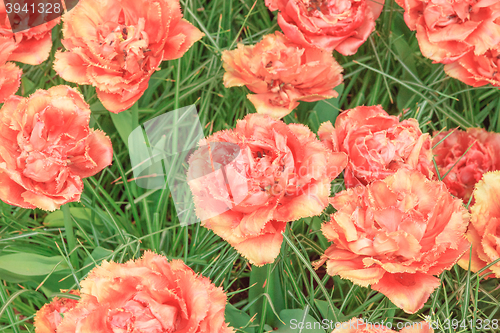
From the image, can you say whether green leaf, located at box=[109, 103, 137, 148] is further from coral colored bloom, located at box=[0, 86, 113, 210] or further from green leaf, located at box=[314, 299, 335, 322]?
green leaf, located at box=[314, 299, 335, 322]

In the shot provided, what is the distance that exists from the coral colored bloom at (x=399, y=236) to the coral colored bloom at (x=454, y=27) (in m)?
0.25

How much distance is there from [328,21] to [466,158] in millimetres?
306

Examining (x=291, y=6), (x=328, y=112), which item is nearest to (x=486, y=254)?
(x=328, y=112)

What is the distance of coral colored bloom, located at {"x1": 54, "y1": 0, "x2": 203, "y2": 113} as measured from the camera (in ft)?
2.06

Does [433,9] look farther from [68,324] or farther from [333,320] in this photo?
[68,324]

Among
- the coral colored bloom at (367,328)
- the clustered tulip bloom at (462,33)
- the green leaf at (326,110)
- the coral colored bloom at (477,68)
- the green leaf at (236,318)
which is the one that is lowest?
the green leaf at (236,318)

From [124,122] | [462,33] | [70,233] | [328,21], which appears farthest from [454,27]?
[70,233]

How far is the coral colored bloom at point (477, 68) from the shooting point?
70 centimetres

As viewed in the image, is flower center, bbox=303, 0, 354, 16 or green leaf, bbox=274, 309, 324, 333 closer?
green leaf, bbox=274, 309, 324, 333

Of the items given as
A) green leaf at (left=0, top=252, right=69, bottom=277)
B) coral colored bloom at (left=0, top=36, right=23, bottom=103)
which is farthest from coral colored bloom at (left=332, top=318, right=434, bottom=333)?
coral colored bloom at (left=0, top=36, right=23, bottom=103)

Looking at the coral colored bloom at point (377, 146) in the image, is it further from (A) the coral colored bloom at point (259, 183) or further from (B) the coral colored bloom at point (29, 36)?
(B) the coral colored bloom at point (29, 36)

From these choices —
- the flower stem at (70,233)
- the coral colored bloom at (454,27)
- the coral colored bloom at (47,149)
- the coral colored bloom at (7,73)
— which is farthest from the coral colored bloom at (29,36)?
the coral colored bloom at (454,27)

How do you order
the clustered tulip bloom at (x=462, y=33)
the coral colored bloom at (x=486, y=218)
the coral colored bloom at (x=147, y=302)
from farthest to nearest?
the clustered tulip bloom at (x=462, y=33) < the coral colored bloom at (x=486, y=218) < the coral colored bloom at (x=147, y=302)

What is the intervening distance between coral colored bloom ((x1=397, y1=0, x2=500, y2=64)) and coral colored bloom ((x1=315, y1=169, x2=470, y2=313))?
9.9 inches
